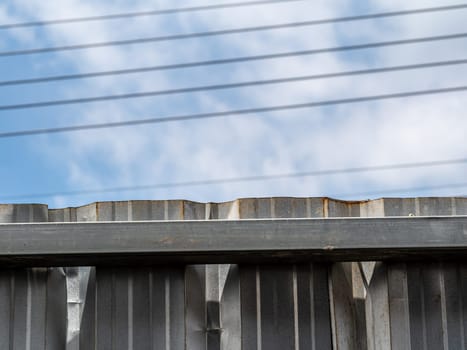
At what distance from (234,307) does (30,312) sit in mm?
950

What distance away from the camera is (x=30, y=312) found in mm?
3908

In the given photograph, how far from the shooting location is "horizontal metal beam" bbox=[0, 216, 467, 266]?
370 cm

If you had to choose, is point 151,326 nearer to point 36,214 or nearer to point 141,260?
point 141,260

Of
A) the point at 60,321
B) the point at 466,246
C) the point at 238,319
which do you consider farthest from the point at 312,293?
the point at 60,321

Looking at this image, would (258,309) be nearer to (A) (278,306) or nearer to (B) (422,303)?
(A) (278,306)

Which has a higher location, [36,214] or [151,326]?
[36,214]

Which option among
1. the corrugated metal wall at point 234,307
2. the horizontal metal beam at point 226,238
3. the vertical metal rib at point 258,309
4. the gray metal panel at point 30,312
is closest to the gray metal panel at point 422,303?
the corrugated metal wall at point 234,307

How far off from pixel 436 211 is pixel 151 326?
1.49m

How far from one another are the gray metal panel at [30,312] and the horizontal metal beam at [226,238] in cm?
18

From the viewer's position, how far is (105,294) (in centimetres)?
392

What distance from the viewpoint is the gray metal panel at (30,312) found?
12.8 ft

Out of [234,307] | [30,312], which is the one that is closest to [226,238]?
[234,307]

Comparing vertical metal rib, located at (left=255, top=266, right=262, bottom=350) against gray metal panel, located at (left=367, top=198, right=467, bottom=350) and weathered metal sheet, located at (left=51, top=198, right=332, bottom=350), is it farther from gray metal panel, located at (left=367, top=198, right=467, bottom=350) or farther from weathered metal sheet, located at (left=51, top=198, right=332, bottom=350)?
gray metal panel, located at (left=367, top=198, right=467, bottom=350)

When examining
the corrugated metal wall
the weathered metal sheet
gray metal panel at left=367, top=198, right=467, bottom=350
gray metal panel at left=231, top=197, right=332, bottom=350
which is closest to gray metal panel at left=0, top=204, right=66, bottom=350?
the corrugated metal wall
